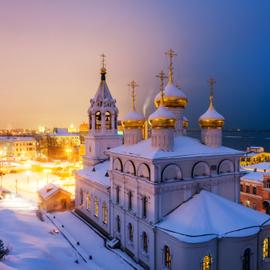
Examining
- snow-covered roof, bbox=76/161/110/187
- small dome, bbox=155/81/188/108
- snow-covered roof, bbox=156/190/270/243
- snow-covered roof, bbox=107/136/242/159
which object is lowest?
snow-covered roof, bbox=156/190/270/243

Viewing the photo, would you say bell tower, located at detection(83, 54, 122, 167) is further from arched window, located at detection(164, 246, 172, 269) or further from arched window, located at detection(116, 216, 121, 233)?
arched window, located at detection(164, 246, 172, 269)

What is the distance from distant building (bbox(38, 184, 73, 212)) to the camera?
28.4 m

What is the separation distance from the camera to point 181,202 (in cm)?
1620

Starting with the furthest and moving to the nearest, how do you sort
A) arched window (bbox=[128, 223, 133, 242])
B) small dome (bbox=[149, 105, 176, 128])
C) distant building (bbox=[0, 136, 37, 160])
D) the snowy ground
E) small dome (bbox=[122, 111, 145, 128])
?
distant building (bbox=[0, 136, 37, 160]), small dome (bbox=[122, 111, 145, 128]), arched window (bbox=[128, 223, 133, 242]), small dome (bbox=[149, 105, 176, 128]), the snowy ground

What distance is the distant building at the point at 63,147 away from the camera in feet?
265

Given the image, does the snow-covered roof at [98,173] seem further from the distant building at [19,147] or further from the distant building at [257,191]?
the distant building at [19,147]

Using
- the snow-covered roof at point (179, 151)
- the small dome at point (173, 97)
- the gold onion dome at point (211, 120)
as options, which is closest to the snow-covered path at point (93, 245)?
the snow-covered roof at point (179, 151)

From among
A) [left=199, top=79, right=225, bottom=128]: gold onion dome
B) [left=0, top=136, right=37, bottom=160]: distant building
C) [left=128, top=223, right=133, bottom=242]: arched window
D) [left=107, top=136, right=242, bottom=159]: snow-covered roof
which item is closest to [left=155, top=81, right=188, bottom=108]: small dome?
[left=199, top=79, right=225, bottom=128]: gold onion dome

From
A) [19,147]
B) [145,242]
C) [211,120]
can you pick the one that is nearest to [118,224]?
[145,242]

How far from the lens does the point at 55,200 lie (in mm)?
28750

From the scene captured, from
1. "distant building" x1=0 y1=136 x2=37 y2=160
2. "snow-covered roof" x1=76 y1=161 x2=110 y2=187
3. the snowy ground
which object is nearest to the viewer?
the snowy ground

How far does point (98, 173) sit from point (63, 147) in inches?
3131

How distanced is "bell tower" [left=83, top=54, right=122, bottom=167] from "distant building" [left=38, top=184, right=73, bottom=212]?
4.42 metres

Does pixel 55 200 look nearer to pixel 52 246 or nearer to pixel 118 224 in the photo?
pixel 118 224
